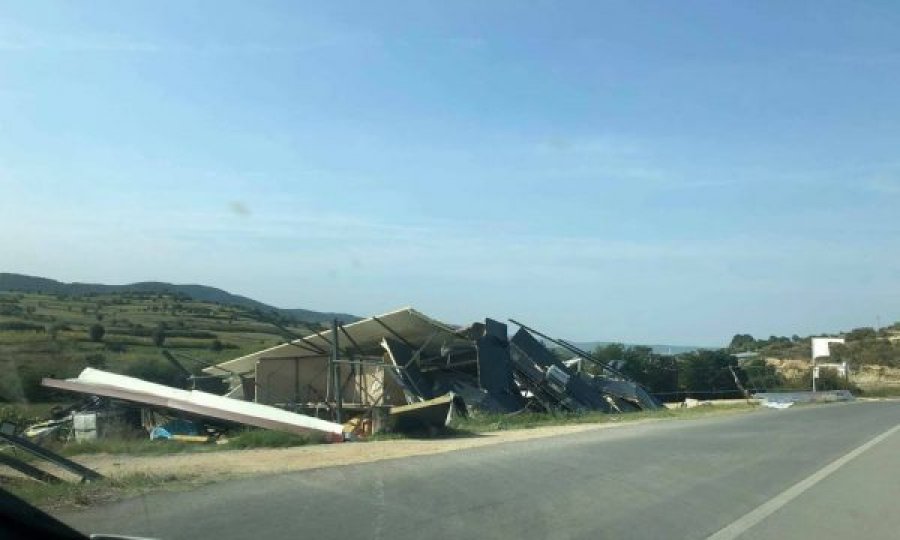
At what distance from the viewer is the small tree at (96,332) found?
22.1 meters

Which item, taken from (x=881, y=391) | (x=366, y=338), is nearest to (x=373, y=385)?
(x=366, y=338)

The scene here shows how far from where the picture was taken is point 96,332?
73.5 ft

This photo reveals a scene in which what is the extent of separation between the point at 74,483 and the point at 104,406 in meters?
16.1

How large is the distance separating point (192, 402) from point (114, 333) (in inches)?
118

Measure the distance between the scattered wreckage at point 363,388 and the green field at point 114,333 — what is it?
34.0 inches

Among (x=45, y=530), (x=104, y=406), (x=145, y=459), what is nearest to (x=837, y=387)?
(x=104, y=406)

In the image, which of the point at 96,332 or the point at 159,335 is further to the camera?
the point at 159,335

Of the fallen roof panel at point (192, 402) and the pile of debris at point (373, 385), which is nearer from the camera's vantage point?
the fallen roof panel at point (192, 402)

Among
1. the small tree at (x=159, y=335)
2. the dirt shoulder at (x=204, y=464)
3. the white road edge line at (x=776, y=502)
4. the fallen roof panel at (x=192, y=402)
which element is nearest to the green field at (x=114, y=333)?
the small tree at (x=159, y=335)

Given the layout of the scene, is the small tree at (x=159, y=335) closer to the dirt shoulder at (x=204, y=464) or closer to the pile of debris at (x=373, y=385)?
the pile of debris at (x=373, y=385)

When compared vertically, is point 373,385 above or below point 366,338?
below

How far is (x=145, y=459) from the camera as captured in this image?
51.6 ft

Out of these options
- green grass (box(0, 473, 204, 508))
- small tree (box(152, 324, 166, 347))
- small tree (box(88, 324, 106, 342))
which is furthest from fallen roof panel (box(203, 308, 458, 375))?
green grass (box(0, 473, 204, 508))

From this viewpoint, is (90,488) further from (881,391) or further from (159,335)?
(881,391)
